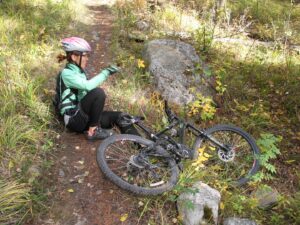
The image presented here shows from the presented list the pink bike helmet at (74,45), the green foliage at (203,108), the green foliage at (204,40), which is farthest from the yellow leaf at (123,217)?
the green foliage at (204,40)

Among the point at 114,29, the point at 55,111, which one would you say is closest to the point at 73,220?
the point at 55,111

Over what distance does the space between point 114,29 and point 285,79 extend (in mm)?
4811

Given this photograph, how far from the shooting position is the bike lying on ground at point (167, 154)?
4344mm

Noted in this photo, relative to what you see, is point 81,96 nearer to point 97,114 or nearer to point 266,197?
point 97,114

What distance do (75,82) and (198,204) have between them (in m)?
2.37

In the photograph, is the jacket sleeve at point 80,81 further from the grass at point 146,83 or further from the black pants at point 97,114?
the grass at point 146,83

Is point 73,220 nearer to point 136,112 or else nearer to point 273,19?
point 136,112

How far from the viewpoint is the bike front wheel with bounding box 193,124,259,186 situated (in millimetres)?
5078

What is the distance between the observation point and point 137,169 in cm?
Answer: 443

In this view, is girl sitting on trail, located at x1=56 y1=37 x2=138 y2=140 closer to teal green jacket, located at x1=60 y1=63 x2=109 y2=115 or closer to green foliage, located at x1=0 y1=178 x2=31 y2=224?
teal green jacket, located at x1=60 y1=63 x2=109 y2=115

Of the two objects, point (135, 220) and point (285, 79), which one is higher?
point (285, 79)

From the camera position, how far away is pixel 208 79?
7.24m

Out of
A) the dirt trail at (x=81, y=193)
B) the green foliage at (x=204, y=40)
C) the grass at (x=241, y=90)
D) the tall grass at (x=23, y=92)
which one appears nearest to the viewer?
the tall grass at (x=23, y=92)

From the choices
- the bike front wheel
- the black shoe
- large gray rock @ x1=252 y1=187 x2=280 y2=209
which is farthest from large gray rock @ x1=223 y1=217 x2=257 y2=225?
the black shoe
